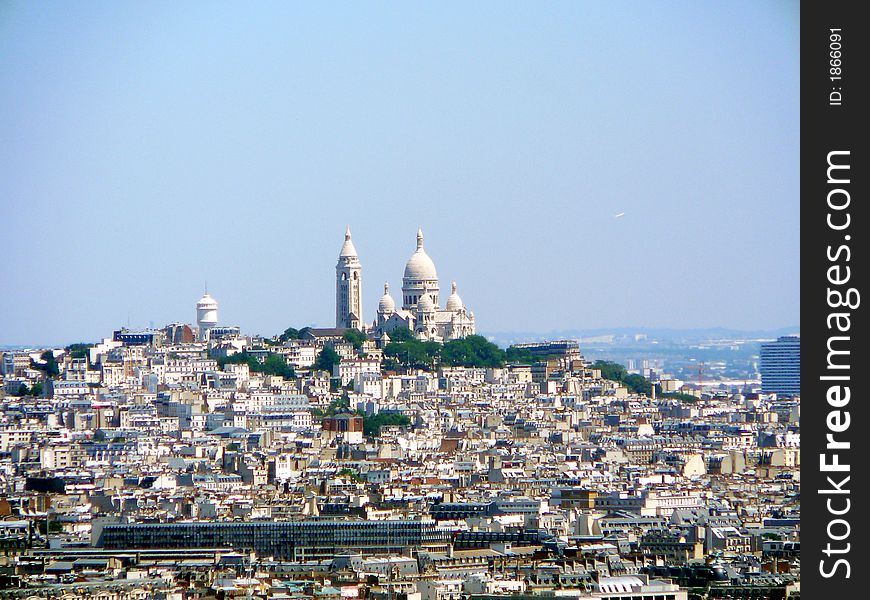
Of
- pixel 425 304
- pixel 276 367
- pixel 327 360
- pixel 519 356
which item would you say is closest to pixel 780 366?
pixel 519 356

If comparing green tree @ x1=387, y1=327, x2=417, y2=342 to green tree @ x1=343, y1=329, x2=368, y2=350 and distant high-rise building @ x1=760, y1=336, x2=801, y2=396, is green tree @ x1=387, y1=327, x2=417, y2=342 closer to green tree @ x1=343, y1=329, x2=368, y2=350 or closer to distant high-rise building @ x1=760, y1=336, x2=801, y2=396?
green tree @ x1=343, y1=329, x2=368, y2=350

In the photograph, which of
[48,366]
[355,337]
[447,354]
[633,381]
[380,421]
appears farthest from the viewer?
[355,337]

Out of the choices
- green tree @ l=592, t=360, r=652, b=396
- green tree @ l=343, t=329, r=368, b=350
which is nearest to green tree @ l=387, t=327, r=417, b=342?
green tree @ l=343, t=329, r=368, b=350

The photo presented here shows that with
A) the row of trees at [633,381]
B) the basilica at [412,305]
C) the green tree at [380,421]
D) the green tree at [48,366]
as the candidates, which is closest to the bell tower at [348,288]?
the basilica at [412,305]

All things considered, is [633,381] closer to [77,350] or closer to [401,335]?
[401,335]

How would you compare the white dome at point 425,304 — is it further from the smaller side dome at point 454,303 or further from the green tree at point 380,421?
the green tree at point 380,421
